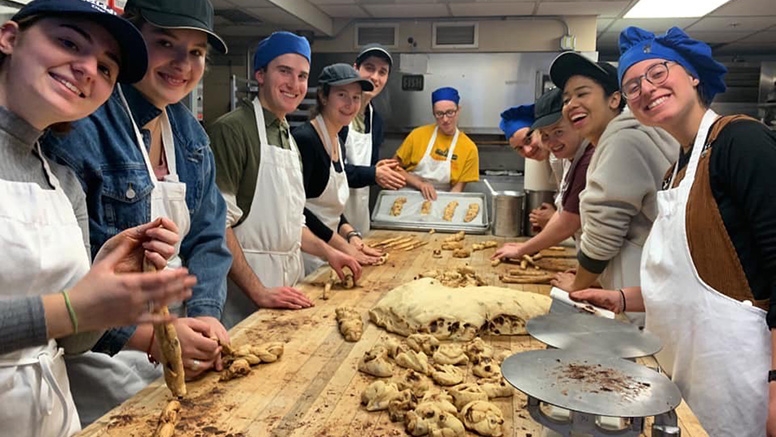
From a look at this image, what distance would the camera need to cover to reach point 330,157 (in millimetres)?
2750

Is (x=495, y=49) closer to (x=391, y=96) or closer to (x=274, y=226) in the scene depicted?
(x=391, y=96)

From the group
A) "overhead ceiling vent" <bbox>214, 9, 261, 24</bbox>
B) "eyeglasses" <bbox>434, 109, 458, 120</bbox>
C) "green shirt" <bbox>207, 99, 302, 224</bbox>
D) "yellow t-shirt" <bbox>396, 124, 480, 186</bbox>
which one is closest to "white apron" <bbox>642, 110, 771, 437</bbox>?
"green shirt" <bbox>207, 99, 302, 224</bbox>

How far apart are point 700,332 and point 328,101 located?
1.90 meters

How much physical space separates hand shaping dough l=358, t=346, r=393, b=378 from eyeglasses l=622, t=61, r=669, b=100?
→ 102 centimetres

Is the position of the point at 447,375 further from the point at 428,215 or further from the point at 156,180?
the point at 428,215

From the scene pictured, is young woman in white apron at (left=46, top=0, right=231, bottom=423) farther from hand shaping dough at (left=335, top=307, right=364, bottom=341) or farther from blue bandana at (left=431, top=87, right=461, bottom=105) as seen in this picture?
blue bandana at (left=431, top=87, right=461, bottom=105)

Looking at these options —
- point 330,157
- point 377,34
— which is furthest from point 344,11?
point 330,157

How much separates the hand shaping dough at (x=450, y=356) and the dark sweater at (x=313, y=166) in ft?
4.10

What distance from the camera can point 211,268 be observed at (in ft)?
5.44

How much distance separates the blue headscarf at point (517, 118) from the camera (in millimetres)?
3164

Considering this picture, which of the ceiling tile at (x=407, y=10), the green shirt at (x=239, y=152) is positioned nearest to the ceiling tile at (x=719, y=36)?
the ceiling tile at (x=407, y=10)

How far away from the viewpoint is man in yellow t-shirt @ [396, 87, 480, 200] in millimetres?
4648

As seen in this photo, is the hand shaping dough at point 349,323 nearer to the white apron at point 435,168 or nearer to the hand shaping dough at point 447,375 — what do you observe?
the hand shaping dough at point 447,375

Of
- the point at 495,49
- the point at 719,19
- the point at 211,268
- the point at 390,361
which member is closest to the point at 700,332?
the point at 390,361
